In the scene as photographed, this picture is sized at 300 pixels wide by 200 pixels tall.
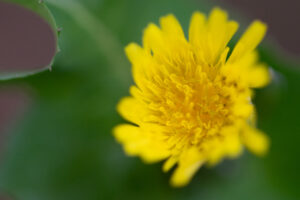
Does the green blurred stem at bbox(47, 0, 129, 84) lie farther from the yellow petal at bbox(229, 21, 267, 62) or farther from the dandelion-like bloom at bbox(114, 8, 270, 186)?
the yellow petal at bbox(229, 21, 267, 62)

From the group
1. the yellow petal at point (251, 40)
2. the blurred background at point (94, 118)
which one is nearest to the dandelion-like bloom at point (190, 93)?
the yellow petal at point (251, 40)

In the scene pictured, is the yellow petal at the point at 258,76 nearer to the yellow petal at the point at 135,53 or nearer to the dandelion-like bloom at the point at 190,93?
the dandelion-like bloom at the point at 190,93

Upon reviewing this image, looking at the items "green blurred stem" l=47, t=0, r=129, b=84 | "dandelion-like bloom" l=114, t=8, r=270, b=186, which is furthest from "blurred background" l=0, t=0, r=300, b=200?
"dandelion-like bloom" l=114, t=8, r=270, b=186

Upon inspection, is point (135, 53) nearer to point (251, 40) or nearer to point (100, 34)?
point (251, 40)

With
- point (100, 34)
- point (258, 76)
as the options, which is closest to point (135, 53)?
point (258, 76)

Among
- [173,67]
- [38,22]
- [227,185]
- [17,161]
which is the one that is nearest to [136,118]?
[173,67]

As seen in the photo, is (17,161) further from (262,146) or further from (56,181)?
(262,146)
